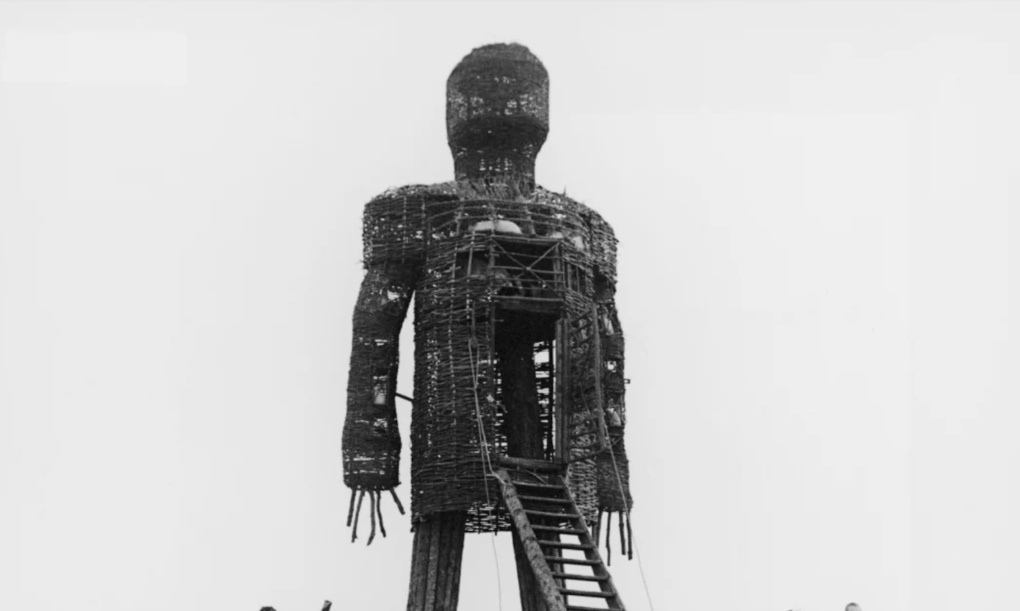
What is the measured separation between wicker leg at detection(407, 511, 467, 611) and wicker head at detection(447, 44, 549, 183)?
3.81 metres

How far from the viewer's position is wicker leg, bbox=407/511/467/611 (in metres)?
23.5

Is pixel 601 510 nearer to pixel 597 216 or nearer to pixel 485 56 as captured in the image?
pixel 597 216

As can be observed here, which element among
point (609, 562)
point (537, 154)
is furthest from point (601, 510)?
point (537, 154)

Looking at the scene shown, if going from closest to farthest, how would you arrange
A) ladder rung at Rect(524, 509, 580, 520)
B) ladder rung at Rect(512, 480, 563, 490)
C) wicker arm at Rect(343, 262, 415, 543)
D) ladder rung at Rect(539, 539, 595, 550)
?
ladder rung at Rect(539, 539, 595, 550)
ladder rung at Rect(524, 509, 580, 520)
ladder rung at Rect(512, 480, 563, 490)
wicker arm at Rect(343, 262, 415, 543)

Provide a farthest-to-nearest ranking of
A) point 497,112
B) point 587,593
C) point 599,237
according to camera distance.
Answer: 1. point 599,237
2. point 497,112
3. point 587,593

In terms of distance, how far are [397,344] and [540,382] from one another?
1.60 m

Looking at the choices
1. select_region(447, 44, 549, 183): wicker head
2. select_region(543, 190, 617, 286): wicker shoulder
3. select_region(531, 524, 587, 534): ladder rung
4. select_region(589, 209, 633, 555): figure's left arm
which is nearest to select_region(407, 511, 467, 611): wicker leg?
select_region(531, 524, 587, 534): ladder rung

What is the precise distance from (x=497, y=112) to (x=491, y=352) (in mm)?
2772

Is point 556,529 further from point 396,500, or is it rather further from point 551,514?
point 396,500

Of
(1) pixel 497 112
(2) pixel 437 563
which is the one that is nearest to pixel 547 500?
(2) pixel 437 563

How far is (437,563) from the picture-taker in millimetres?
23594

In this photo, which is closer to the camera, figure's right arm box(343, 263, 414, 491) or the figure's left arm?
figure's right arm box(343, 263, 414, 491)

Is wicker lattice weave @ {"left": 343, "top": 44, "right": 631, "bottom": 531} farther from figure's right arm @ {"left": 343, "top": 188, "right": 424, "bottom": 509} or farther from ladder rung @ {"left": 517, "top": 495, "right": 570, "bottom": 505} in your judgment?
ladder rung @ {"left": 517, "top": 495, "right": 570, "bottom": 505}

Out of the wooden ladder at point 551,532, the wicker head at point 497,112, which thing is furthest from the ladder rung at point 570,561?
the wicker head at point 497,112
